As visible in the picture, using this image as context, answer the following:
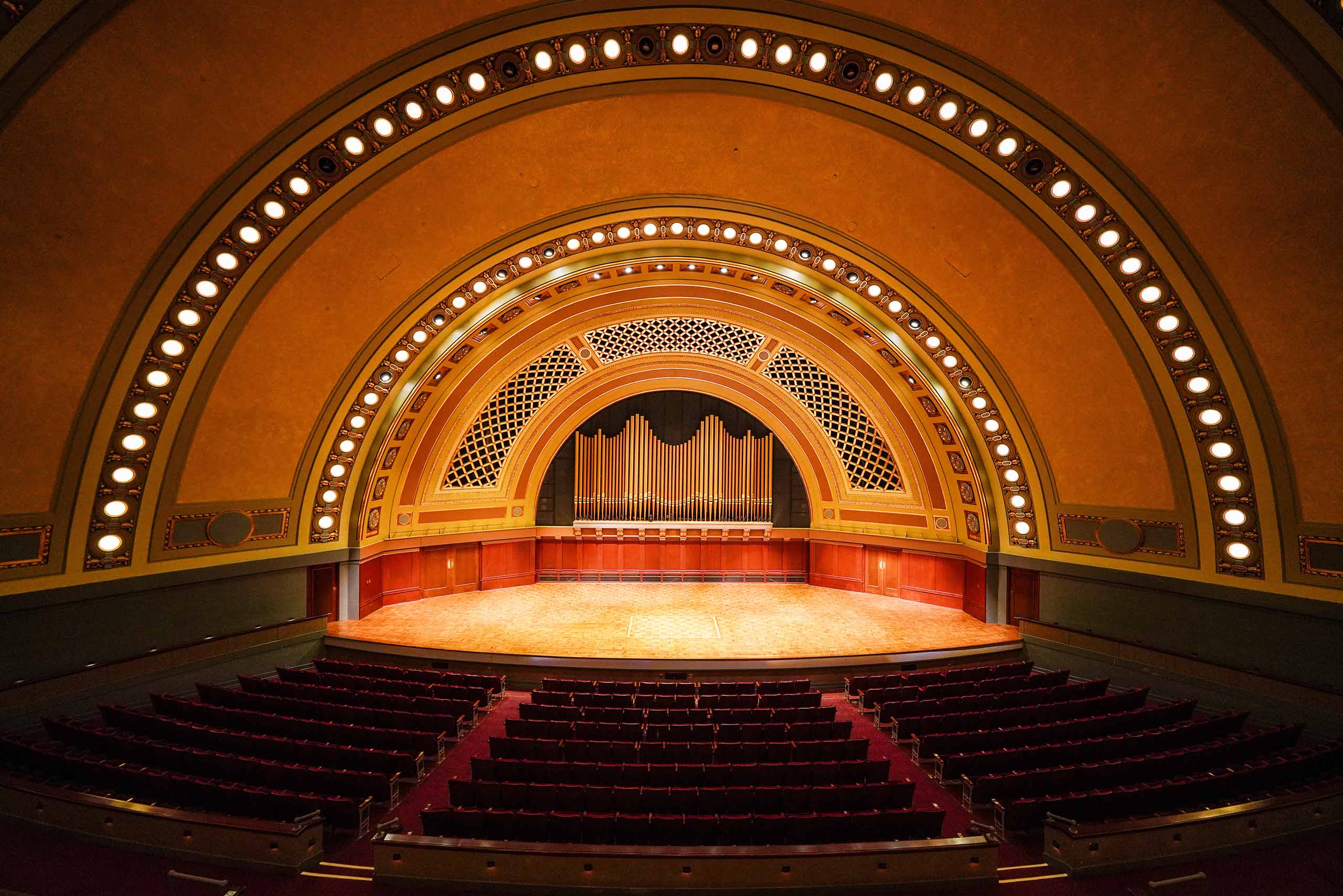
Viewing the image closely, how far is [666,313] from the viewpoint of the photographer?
42.0 ft

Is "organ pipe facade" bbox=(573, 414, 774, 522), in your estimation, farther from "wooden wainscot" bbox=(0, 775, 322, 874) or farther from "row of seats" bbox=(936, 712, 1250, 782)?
"wooden wainscot" bbox=(0, 775, 322, 874)

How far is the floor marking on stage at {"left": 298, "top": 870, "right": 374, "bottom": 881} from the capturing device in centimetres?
409

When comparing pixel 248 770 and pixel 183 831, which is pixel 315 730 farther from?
pixel 183 831

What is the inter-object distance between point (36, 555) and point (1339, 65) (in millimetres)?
14961

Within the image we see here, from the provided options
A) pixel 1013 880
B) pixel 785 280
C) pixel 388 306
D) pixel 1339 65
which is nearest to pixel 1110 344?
pixel 1339 65

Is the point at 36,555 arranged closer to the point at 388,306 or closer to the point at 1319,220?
the point at 388,306

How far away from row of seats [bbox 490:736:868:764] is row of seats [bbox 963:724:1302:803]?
3.65 feet

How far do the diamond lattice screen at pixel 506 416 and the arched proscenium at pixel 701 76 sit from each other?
6515 mm

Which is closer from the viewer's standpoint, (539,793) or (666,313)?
(539,793)

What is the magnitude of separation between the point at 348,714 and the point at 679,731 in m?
3.96

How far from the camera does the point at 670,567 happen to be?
16.1 meters

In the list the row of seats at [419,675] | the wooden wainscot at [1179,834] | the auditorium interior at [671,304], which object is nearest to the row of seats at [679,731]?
the auditorium interior at [671,304]

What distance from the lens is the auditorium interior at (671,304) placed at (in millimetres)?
4605

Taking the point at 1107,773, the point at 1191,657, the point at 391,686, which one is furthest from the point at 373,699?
the point at 1191,657
